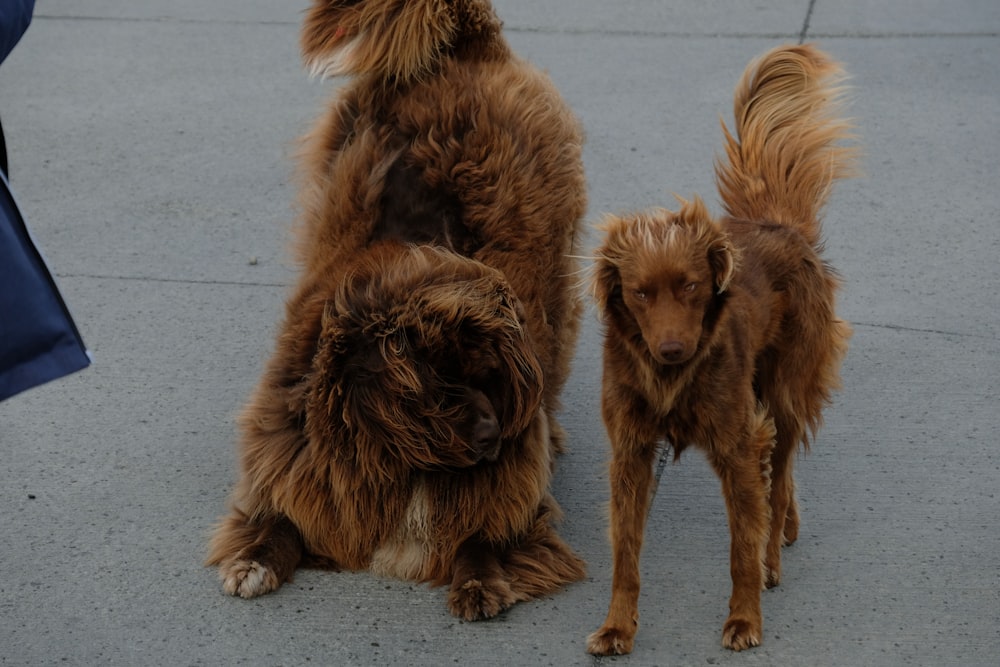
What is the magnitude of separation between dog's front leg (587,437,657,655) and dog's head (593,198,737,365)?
15.2 inches

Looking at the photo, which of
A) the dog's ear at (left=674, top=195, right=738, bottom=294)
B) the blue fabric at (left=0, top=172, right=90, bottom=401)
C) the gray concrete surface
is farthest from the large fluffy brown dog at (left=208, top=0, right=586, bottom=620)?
the blue fabric at (left=0, top=172, right=90, bottom=401)

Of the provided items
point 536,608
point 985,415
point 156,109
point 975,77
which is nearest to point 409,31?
point 536,608

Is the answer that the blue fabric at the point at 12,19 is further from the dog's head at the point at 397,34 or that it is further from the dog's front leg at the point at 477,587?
the dog's front leg at the point at 477,587

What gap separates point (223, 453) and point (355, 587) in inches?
40.1

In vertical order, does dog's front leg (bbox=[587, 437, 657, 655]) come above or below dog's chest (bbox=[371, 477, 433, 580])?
above

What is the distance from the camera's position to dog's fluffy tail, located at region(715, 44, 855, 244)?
13.7ft

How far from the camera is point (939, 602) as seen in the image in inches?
151

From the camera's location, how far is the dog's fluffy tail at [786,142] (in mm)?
4168

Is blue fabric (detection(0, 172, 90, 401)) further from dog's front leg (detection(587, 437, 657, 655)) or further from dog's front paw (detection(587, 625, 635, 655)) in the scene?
dog's front paw (detection(587, 625, 635, 655))

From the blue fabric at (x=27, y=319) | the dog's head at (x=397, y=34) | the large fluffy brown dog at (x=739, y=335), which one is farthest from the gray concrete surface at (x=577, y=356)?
the dog's head at (x=397, y=34)

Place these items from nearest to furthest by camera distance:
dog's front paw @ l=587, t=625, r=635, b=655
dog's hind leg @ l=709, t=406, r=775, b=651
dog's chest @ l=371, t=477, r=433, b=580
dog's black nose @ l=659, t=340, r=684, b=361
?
dog's black nose @ l=659, t=340, r=684, b=361, dog's hind leg @ l=709, t=406, r=775, b=651, dog's front paw @ l=587, t=625, r=635, b=655, dog's chest @ l=371, t=477, r=433, b=580

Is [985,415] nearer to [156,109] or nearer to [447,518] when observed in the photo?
[447,518]

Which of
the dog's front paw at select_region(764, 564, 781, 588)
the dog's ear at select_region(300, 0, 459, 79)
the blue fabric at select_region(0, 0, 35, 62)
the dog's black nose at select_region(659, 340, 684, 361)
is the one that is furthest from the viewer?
the dog's ear at select_region(300, 0, 459, 79)

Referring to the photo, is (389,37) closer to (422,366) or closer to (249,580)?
(422,366)
